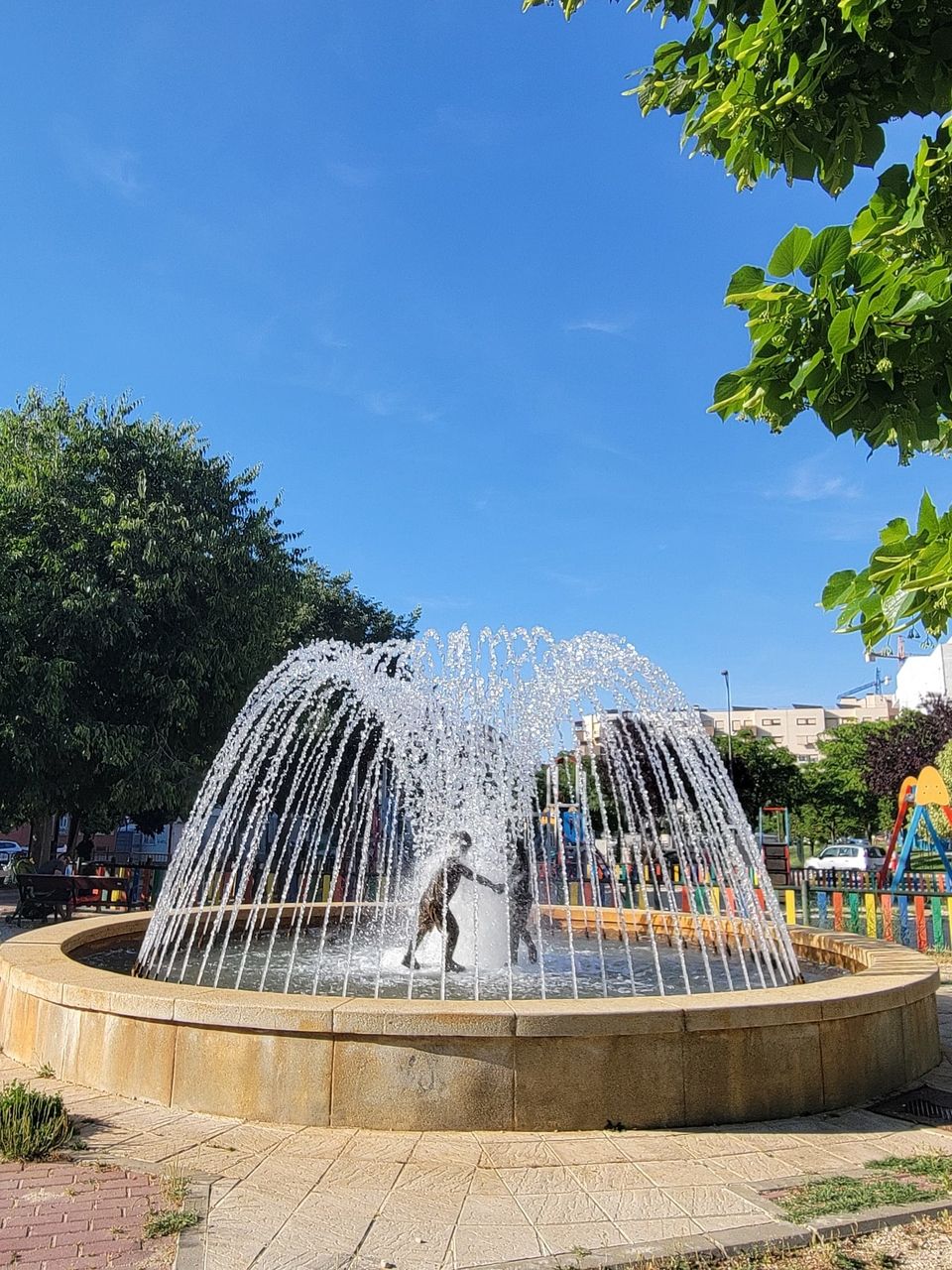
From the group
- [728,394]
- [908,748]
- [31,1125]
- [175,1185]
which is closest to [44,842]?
[31,1125]

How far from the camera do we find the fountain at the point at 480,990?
524 centimetres

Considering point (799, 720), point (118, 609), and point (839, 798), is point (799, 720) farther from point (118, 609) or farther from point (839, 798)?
point (118, 609)

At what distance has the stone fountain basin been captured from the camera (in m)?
5.21

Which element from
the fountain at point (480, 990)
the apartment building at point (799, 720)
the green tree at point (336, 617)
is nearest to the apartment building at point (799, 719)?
the apartment building at point (799, 720)

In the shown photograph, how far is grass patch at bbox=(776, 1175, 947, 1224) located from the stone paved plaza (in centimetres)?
15

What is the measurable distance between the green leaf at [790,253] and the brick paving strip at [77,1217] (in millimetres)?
4181

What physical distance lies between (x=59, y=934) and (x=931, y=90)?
30.2 feet

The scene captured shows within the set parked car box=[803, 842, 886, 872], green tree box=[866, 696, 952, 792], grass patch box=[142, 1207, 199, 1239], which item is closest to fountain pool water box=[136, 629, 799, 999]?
grass patch box=[142, 1207, 199, 1239]

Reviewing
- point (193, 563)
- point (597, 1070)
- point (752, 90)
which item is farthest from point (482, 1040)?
point (193, 563)

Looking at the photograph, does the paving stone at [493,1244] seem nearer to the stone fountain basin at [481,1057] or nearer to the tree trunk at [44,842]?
the stone fountain basin at [481,1057]

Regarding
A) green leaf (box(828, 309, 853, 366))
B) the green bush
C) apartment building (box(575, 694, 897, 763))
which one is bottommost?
the green bush

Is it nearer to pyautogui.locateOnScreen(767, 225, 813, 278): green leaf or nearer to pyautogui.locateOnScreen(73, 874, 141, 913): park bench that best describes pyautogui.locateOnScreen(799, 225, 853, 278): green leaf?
pyautogui.locateOnScreen(767, 225, 813, 278): green leaf

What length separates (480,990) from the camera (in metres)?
8.27

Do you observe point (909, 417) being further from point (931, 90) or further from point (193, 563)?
point (193, 563)
